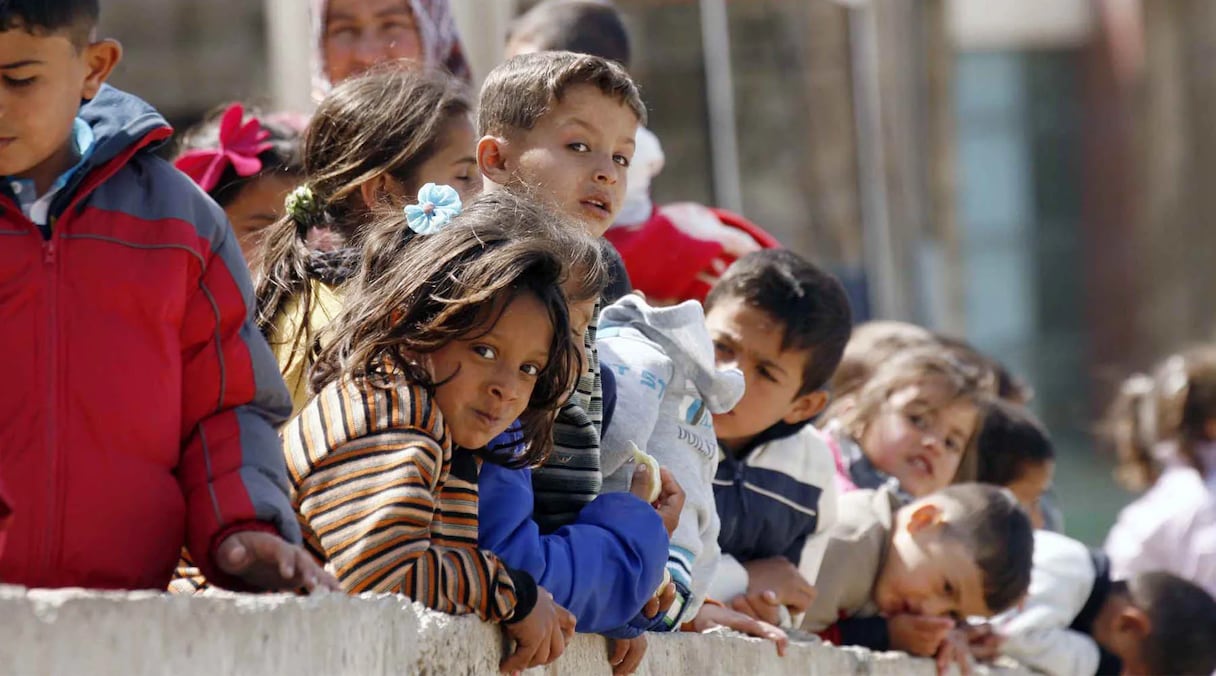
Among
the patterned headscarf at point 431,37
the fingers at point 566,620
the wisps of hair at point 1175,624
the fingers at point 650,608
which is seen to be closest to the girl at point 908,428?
the wisps of hair at point 1175,624

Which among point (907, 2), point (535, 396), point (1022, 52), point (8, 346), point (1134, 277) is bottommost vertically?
point (1134, 277)

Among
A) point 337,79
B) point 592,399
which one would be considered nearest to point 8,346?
point 592,399

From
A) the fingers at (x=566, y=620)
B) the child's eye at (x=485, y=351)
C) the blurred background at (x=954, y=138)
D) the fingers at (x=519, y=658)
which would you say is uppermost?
the child's eye at (x=485, y=351)

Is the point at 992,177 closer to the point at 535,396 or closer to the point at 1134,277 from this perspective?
the point at 1134,277

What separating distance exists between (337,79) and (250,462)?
2.32 metres

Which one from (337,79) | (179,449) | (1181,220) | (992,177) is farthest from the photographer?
(992,177)

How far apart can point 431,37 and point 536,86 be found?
4.05 ft

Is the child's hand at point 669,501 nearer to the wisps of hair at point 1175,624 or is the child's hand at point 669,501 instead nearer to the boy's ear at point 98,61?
the boy's ear at point 98,61

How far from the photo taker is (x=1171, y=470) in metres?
7.68

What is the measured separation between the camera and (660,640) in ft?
11.9

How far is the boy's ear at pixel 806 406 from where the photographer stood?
14.7 feet

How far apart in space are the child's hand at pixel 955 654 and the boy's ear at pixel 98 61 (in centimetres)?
299

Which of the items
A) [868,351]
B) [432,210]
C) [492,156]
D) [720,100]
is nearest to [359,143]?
[492,156]

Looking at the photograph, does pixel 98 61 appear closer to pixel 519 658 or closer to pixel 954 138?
pixel 519 658
